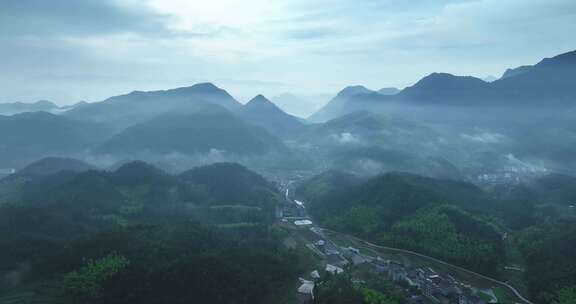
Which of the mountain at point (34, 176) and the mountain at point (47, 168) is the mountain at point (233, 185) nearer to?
the mountain at point (34, 176)

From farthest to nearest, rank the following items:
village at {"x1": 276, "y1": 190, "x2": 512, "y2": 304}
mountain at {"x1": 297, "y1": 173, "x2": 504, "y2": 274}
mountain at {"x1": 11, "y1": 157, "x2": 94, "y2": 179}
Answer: mountain at {"x1": 11, "y1": 157, "x2": 94, "y2": 179}
mountain at {"x1": 297, "y1": 173, "x2": 504, "y2": 274}
village at {"x1": 276, "y1": 190, "x2": 512, "y2": 304}

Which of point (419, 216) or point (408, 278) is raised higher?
point (419, 216)

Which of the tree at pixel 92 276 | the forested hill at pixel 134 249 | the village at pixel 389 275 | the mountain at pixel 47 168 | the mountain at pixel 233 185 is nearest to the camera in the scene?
the tree at pixel 92 276

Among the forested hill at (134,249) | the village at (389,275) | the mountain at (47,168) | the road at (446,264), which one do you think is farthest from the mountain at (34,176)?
the road at (446,264)

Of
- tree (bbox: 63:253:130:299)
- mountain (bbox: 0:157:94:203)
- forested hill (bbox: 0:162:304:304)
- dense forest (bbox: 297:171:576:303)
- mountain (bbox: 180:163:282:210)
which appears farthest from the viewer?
mountain (bbox: 0:157:94:203)

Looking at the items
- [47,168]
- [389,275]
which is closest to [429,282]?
[389,275]

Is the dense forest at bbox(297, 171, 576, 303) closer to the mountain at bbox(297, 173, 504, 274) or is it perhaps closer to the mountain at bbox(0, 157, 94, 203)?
the mountain at bbox(297, 173, 504, 274)

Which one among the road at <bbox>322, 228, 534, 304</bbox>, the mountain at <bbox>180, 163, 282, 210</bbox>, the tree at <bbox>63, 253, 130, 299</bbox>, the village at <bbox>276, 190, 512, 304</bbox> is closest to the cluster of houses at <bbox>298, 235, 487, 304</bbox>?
the village at <bbox>276, 190, 512, 304</bbox>

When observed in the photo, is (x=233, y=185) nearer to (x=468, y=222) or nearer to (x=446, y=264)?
(x=446, y=264)

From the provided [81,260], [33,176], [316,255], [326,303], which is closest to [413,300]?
[326,303]

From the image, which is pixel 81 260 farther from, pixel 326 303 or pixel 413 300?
pixel 413 300

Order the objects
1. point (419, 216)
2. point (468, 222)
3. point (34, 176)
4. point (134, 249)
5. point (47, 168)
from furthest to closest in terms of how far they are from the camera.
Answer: point (47, 168) < point (34, 176) < point (419, 216) < point (468, 222) < point (134, 249)
